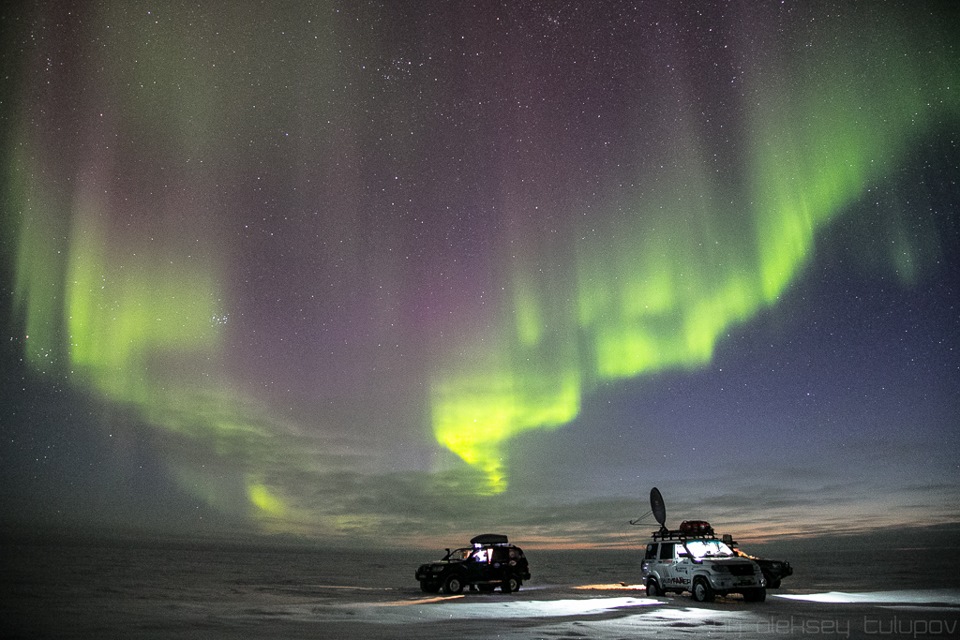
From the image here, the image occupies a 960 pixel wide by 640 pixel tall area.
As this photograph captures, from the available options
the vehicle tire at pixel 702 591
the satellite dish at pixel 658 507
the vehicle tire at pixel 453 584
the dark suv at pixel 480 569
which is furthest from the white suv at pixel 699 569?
the vehicle tire at pixel 453 584

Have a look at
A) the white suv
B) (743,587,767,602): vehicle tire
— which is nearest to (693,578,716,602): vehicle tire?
the white suv

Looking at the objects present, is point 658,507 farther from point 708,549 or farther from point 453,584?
point 453,584

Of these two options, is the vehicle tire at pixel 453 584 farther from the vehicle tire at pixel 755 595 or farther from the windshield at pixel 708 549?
the vehicle tire at pixel 755 595

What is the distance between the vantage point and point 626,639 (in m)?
13.0

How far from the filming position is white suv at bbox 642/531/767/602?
66.0 ft

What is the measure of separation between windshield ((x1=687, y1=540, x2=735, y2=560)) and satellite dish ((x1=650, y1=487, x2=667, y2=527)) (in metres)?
3.28

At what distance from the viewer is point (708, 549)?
21.5m

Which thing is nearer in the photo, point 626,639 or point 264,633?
point 626,639

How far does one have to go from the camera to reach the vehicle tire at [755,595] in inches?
810

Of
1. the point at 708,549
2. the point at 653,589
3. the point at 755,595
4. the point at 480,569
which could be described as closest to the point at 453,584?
the point at 480,569

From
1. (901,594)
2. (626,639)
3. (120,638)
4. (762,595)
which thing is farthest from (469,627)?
(901,594)

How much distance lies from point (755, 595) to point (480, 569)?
10821 mm

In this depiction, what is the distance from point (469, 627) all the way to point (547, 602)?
8.50 meters

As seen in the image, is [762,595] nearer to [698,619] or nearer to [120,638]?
[698,619]
